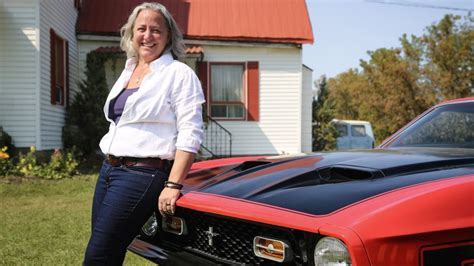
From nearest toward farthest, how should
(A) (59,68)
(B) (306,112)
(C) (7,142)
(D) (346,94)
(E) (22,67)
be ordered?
(C) (7,142), (E) (22,67), (A) (59,68), (B) (306,112), (D) (346,94)

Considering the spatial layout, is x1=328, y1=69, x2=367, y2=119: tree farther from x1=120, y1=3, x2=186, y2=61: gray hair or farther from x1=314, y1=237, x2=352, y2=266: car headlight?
x1=314, y1=237, x2=352, y2=266: car headlight

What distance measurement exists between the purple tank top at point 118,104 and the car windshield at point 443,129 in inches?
74.5

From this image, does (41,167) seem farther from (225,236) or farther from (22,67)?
(225,236)

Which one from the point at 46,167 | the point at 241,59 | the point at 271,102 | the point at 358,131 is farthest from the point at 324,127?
the point at 46,167

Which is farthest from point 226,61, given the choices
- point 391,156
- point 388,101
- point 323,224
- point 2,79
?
point 388,101

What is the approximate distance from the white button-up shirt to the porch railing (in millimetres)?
10828

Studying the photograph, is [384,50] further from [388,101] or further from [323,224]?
[323,224]

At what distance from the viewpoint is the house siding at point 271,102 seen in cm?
1344

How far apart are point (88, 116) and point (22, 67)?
1876mm

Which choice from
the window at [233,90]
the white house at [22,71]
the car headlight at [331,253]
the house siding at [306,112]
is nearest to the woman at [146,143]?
the car headlight at [331,253]

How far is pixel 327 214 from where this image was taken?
1.74 metres

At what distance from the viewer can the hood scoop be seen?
2098mm

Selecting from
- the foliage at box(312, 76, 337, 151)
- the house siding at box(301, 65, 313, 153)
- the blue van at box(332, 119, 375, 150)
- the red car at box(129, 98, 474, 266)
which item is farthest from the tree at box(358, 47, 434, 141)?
the red car at box(129, 98, 474, 266)

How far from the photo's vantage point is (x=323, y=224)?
5.54 ft
